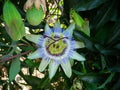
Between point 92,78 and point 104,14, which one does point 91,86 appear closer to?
point 92,78

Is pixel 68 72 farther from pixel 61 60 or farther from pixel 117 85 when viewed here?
pixel 117 85

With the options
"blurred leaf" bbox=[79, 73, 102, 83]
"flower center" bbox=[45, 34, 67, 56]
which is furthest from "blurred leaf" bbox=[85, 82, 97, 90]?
"flower center" bbox=[45, 34, 67, 56]

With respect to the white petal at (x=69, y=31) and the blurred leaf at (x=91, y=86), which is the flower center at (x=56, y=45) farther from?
the blurred leaf at (x=91, y=86)

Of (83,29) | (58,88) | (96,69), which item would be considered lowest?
(58,88)

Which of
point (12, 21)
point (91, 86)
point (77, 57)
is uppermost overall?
point (12, 21)

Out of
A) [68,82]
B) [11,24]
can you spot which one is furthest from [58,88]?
[11,24]

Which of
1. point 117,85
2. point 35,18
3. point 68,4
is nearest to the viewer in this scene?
point 35,18

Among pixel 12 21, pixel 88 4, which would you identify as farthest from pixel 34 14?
pixel 88 4
